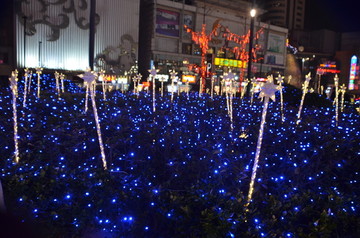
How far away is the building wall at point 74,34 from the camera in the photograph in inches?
1014

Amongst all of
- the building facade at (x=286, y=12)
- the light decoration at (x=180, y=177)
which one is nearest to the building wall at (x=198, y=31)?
the light decoration at (x=180, y=177)

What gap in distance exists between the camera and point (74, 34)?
91.8 feet

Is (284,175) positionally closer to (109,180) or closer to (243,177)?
(243,177)

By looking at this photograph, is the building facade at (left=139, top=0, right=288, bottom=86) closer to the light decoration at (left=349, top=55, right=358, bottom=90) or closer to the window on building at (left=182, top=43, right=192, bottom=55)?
the window on building at (left=182, top=43, right=192, bottom=55)

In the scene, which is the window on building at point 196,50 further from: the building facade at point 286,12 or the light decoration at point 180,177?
the building facade at point 286,12

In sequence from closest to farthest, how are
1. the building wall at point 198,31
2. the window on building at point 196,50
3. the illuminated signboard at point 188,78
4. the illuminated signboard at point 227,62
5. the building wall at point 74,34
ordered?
the building wall at point 74,34 → the building wall at point 198,31 → the illuminated signboard at point 188,78 → the window on building at point 196,50 → the illuminated signboard at point 227,62

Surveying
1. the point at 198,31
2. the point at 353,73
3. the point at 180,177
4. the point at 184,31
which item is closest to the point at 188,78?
the point at 184,31

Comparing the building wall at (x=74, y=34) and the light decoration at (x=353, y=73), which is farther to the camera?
the light decoration at (x=353, y=73)

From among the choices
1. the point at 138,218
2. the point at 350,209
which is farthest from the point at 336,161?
the point at 138,218

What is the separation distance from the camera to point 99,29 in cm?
2950

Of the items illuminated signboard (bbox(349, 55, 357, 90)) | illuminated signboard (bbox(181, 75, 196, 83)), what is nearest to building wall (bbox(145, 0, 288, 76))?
illuminated signboard (bbox(181, 75, 196, 83))

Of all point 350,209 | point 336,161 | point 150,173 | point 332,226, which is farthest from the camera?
point 336,161

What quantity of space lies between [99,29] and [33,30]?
597 cm

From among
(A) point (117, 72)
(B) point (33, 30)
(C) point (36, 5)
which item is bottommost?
(A) point (117, 72)
